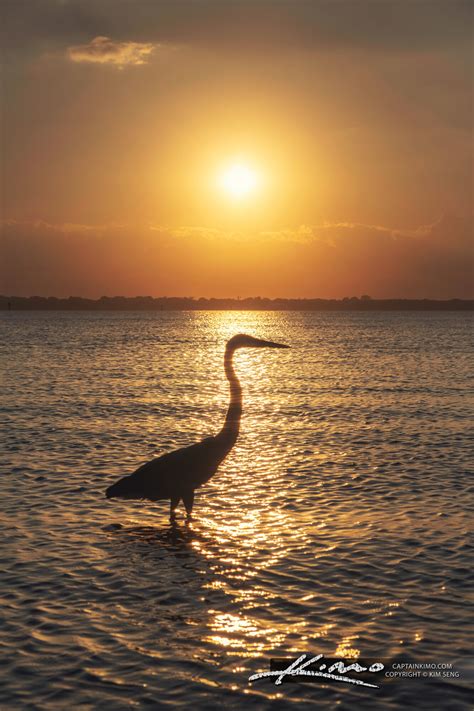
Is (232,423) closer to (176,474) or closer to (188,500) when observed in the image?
(176,474)

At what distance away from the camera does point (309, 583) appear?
424 inches

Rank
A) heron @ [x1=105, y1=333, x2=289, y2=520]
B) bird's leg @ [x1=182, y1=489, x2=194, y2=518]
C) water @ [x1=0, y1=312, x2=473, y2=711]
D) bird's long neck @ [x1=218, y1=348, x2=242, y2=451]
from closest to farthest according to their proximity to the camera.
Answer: water @ [x1=0, y1=312, x2=473, y2=711]
heron @ [x1=105, y1=333, x2=289, y2=520]
bird's leg @ [x1=182, y1=489, x2=194, y2=518]
bird's long neck @ [x1=218, y1=348, x2=242, y2=451]

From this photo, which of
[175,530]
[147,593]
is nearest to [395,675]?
[147,593]

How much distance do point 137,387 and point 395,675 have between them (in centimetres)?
3498

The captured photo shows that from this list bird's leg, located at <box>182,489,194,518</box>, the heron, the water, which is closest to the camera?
the water

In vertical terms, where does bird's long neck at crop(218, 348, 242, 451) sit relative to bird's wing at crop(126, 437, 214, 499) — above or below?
above

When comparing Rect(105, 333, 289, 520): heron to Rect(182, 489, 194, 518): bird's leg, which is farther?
Rect(182, 489, 194, 518): bird's leg

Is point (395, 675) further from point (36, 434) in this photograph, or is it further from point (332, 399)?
point (332, 399)
